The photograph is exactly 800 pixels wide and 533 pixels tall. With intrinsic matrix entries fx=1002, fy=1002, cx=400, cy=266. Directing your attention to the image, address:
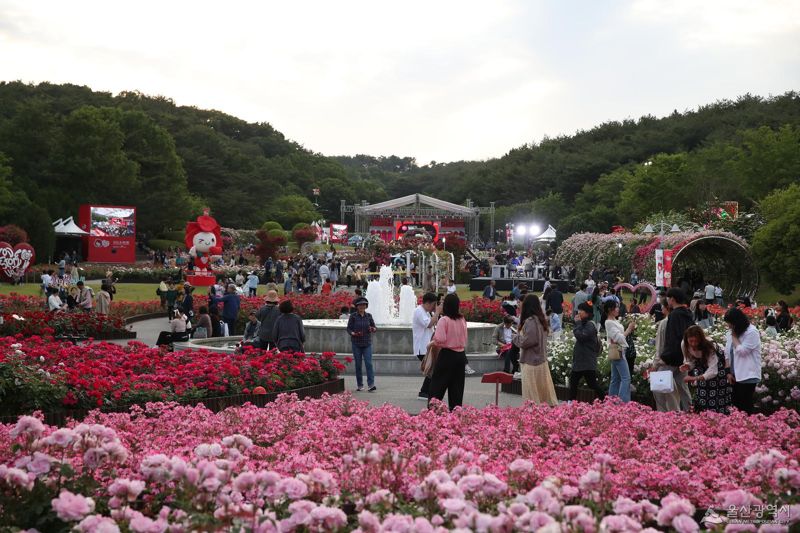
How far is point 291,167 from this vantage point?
369 feet

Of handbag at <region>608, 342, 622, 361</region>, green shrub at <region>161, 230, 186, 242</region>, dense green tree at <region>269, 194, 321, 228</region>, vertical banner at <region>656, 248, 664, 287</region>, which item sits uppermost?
dense green tree at <region>269, 194, 321, 228</region>

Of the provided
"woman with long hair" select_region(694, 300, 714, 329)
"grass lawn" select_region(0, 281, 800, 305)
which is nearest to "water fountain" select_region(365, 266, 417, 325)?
"woman with long hair" select_region(694, 300, 714, 329)

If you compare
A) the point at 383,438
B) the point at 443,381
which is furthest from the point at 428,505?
the point at 443,381

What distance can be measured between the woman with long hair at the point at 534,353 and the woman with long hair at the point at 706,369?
5.31 feet

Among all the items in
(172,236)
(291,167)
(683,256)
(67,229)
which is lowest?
(683,256)

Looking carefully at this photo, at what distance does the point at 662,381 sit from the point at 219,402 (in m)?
4.81

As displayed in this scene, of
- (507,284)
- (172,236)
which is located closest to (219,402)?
(507,284)

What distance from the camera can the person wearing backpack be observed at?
1173 cm

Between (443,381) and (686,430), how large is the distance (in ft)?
9.95

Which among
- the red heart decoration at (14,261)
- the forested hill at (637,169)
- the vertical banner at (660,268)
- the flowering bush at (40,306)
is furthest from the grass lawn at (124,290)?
the forested hill at (637,169)

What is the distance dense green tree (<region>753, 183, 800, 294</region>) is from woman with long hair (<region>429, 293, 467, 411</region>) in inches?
1055

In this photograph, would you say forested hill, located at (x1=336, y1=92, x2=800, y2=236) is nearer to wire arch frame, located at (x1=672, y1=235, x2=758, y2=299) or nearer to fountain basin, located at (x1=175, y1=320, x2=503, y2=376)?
wire arch frame, located at (x1=672, y1=235, x2=758, y2=299)

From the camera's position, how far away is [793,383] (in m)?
12.0

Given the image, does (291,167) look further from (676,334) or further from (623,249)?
(676,334)
